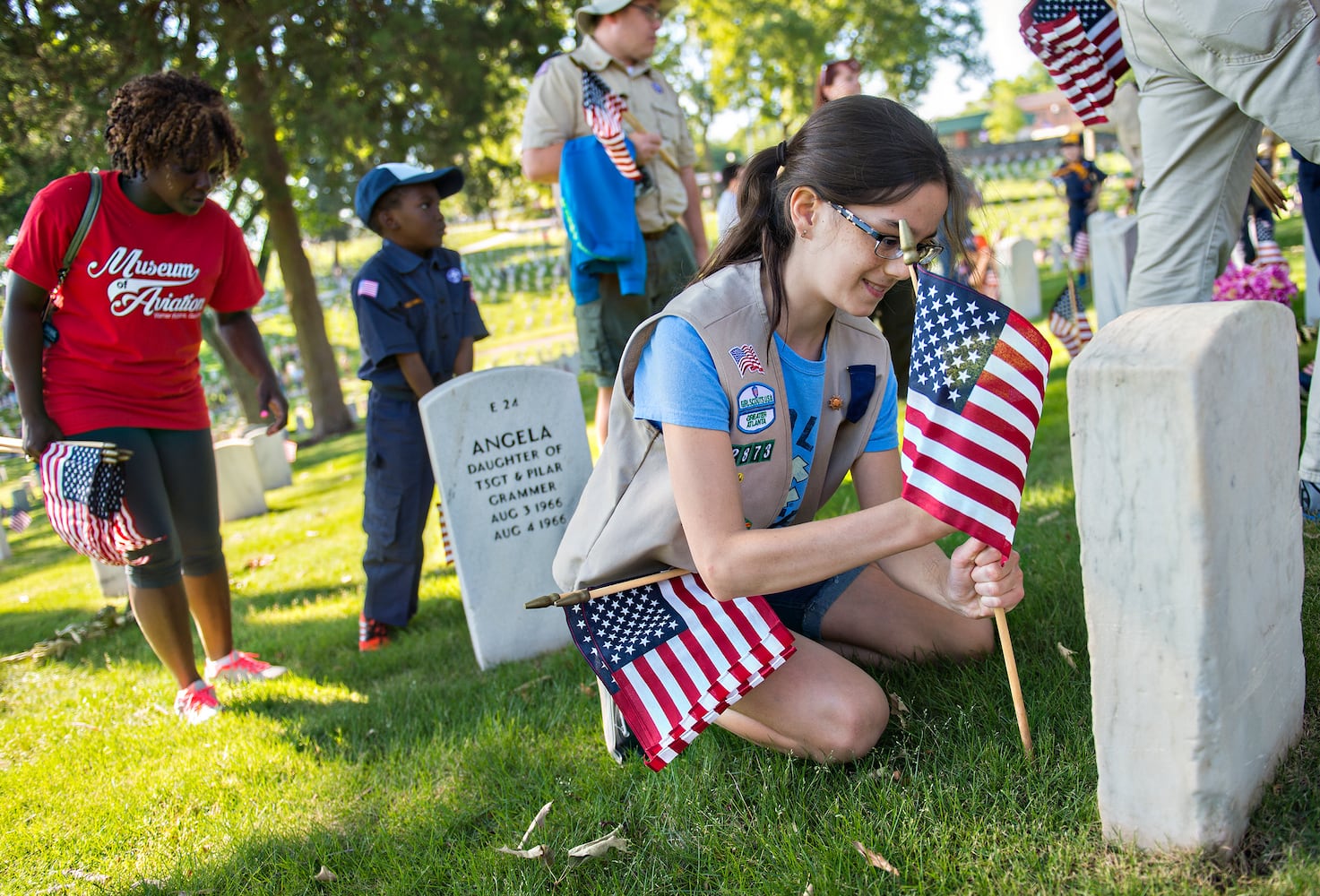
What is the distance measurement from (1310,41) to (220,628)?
14.6 ft

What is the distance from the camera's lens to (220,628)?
14.1 feet

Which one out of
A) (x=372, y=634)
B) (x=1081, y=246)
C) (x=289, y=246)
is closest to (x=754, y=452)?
(x=372, y=634)

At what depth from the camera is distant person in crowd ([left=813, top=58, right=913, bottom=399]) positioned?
5125 mm

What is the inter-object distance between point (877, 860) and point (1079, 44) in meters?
3.48

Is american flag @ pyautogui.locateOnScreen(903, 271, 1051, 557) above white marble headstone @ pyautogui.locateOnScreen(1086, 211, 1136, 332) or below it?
above

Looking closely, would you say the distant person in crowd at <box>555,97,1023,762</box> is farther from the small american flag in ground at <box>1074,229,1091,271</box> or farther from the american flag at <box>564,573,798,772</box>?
the small american flag in ground at <box>1074,229,1091,271</box>

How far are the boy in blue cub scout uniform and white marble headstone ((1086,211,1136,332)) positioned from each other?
18.6ft

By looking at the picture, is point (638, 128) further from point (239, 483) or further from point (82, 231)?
point (239, 483)

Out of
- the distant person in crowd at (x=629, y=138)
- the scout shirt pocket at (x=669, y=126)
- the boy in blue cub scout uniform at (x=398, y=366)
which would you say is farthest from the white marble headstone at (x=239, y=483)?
the scout shirt pocket at (x=669, y=126)

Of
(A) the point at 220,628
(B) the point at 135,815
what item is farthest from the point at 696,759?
(A) the point at 220,628

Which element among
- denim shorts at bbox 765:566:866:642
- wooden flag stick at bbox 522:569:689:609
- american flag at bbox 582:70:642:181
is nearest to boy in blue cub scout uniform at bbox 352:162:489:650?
american flag at bbox 582:70:642:181

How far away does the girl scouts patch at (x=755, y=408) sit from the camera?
2412mm

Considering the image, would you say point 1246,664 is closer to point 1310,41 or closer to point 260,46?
point 1310,41

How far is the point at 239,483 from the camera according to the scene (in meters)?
10.5
